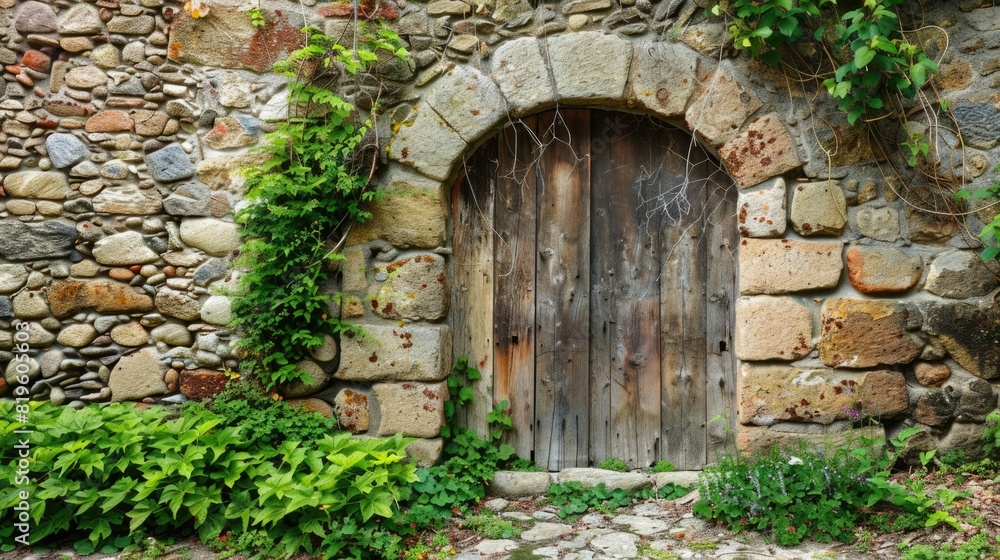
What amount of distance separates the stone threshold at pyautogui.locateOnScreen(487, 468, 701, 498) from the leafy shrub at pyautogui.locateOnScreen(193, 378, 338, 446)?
2.76 feet

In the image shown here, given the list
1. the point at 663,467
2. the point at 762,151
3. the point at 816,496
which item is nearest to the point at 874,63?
the point at 762,151

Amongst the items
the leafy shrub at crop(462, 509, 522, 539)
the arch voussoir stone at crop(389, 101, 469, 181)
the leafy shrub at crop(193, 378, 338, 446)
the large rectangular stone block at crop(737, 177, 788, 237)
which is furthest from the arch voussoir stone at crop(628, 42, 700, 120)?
the leafy shrub at crop(193, 378, 338, 446)

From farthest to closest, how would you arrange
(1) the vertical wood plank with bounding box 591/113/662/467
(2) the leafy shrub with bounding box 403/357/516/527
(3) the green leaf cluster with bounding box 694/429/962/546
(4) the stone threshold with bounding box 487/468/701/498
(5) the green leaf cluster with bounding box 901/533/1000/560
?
1. (1) the vertical wood plank with bounding box 591/113/662/467
2. (4) the stone threshold with bounding box 487/468/701/498
3. (2) the leafy shrub with bounding box 403/357/516/527
4. (3) the green leaf cluster with bounding box 694/429/962/546
5. (5) the green leaf cluster with bounding box 901/533/1000/560

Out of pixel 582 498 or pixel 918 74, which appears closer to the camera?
pixel 918 74

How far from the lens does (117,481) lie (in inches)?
108

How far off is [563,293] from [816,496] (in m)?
1.41

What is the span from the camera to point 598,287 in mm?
3395

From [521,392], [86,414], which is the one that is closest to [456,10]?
[521,392]

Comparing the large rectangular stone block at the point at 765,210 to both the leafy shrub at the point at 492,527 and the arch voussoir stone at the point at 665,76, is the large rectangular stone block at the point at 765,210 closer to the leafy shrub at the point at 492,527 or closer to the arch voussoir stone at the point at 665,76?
the arch voussoir stone at the point at 665,76

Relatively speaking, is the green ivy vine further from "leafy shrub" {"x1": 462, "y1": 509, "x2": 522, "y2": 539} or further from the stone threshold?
"leafy shrub" {"x1": 462, "y1": 509, "x2": 522, "y2": 539}

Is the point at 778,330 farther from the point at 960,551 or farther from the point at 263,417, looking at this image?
the point at 263,417

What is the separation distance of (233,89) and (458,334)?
1.58 metres

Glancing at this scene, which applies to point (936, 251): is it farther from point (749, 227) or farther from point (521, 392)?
point (521, 392)

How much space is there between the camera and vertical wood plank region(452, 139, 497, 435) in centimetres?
341
